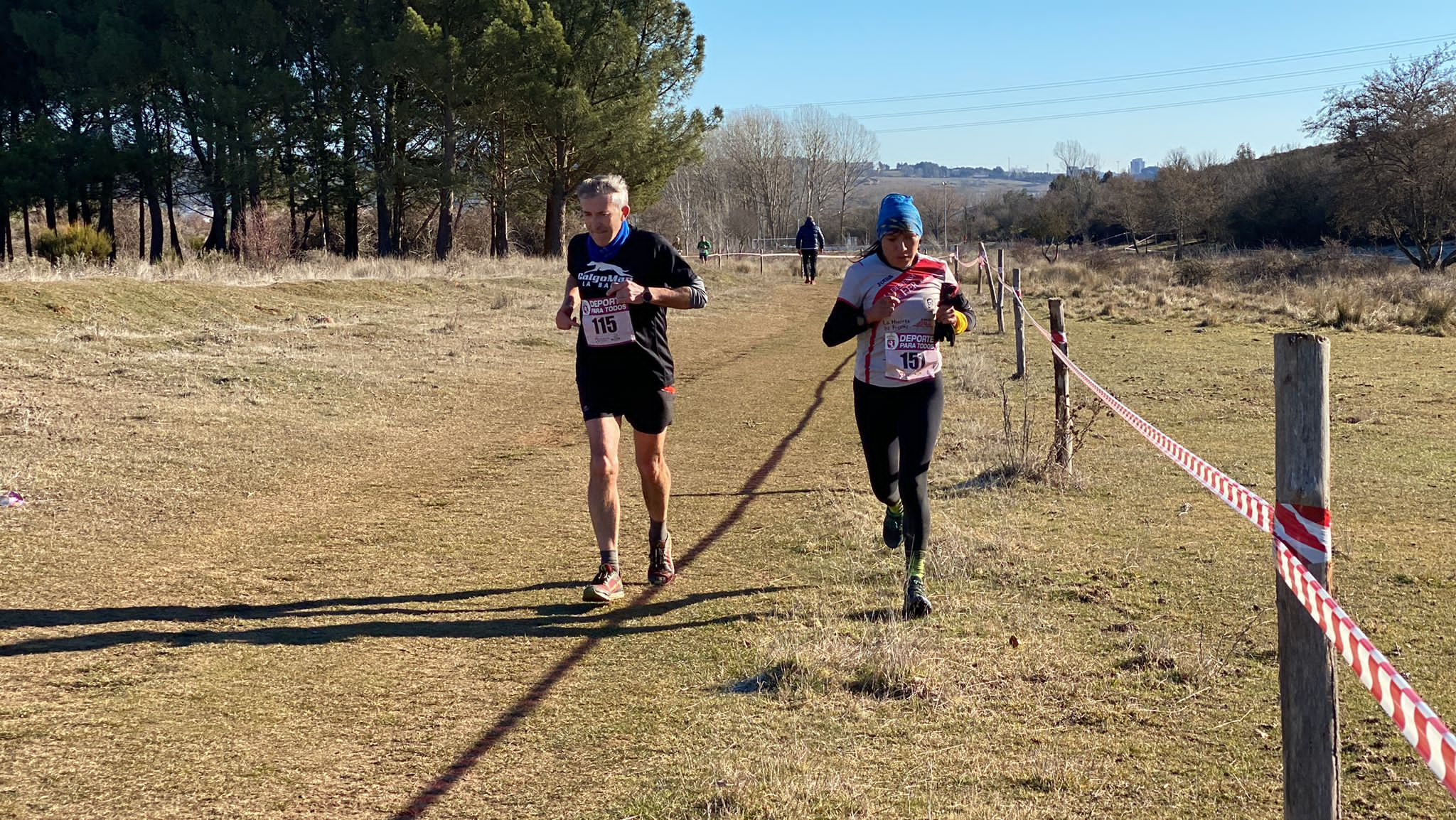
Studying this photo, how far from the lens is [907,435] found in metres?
4.99

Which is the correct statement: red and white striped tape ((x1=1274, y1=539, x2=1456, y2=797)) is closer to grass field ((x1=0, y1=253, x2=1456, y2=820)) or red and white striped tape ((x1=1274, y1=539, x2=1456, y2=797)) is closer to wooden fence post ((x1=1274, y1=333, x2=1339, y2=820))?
wooden fence post ((x1=1274, y1=333, x2=1339, y2=820))

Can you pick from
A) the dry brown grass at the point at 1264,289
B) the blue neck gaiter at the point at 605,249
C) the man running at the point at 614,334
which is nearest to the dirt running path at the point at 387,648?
the man running at the point at 614,334

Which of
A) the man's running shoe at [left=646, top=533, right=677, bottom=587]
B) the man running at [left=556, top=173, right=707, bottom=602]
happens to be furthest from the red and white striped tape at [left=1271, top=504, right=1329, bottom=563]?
the man's running shoe at [left=646, top=533, right=677, bottom=587]

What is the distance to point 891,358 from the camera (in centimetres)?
498

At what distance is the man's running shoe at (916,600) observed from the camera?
4.86m

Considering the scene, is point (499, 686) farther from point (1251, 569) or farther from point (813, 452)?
point (813, 452)

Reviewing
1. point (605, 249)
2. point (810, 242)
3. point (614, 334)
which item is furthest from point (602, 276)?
point (810, 242)

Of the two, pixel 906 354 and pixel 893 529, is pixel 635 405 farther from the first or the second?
pixel 893 529

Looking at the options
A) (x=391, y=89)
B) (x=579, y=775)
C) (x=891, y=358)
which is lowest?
(x=579, y=775)

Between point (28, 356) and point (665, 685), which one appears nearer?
point (665, 685)

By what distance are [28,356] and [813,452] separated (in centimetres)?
856

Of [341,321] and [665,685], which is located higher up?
[341,321]

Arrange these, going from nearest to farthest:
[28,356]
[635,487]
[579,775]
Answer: [579,775] → [635,487] → [28,356]

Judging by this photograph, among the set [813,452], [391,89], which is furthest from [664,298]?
[391,89]
